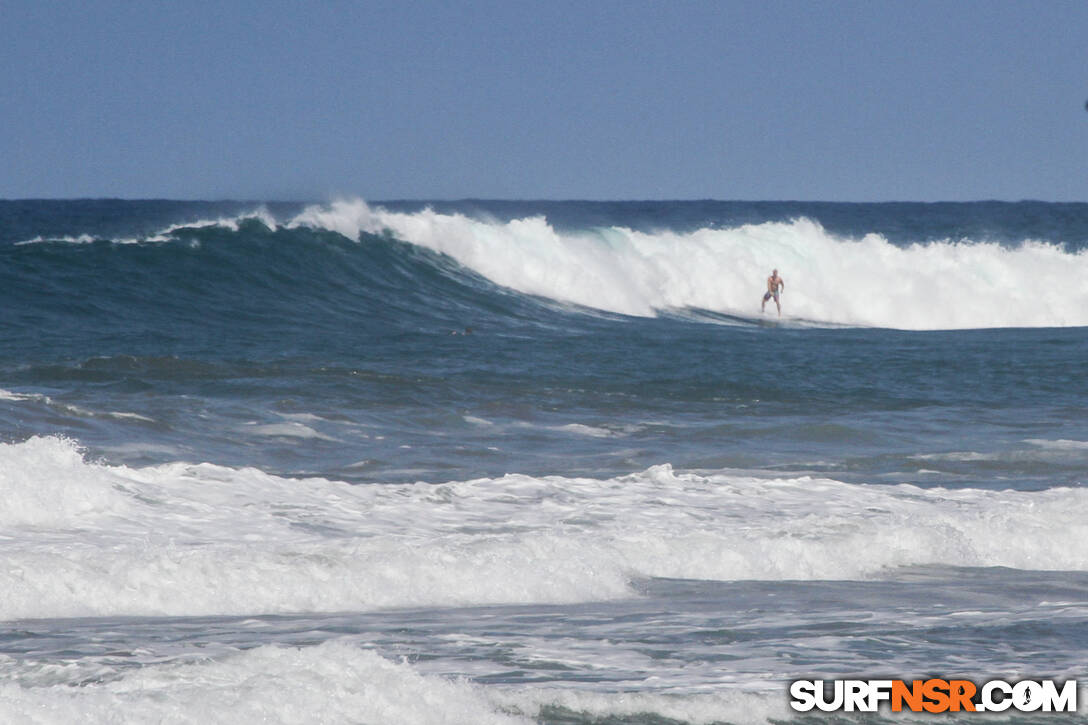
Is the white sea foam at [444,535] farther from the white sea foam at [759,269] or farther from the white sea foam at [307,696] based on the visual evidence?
the white sea foam at [759,269]

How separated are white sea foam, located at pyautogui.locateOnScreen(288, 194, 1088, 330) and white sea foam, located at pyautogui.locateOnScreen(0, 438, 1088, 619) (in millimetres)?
18693

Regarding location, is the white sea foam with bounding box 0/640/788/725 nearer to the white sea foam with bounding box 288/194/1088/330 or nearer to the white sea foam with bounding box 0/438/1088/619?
the white sea foam with bounding box 0/438/1088/619

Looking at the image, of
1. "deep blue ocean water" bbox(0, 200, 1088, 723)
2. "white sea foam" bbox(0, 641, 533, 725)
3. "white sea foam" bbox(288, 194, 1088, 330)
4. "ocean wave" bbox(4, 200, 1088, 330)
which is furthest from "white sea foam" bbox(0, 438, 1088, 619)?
"white sea foam" bbox(288, 194, 1088, 330)

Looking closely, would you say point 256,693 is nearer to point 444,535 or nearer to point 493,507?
point 444,535

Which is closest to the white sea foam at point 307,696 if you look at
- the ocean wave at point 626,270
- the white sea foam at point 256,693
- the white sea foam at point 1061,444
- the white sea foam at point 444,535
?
the white sea foam at point 256,693

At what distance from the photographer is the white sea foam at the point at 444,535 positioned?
6434 millimetres

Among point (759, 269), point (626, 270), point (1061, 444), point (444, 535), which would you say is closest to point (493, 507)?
point (444, 535)

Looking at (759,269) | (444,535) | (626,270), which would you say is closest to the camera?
(444,535)

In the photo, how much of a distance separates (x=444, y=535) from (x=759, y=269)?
87.4 ft

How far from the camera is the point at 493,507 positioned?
340 inches

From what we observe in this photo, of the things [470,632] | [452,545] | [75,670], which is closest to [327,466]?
[452,545]

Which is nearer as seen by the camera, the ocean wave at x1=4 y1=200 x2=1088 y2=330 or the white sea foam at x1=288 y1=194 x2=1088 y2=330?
the ocean wave at x1=4 y1=200 x2=1088 y2=330

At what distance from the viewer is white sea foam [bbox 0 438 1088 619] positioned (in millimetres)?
6434

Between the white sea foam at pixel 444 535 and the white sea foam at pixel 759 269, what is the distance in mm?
18693
